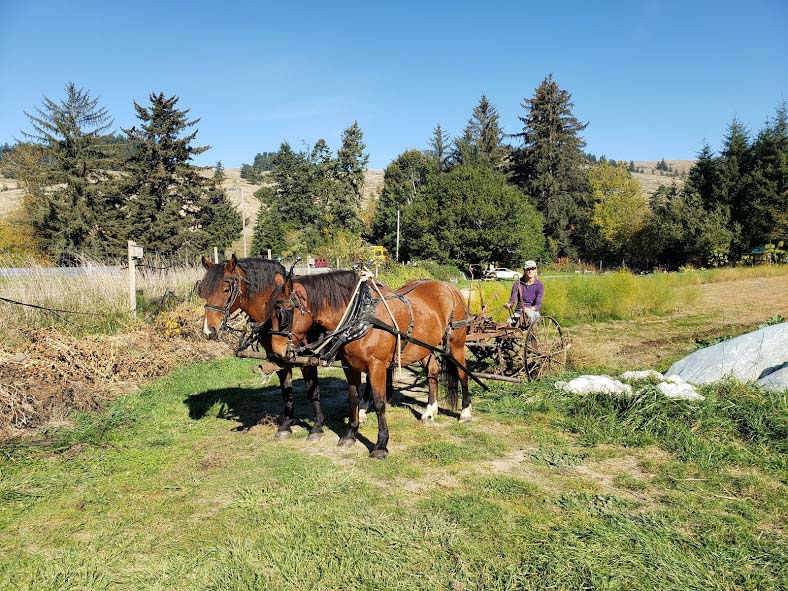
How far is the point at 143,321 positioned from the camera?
9891 mm

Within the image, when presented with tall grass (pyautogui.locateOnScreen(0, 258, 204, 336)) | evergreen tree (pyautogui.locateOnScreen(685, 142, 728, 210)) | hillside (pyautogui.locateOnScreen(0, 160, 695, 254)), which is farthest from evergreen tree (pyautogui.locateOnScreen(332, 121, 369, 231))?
tall grass (pyautogui.locateOnScreen(0, 258, 204, 336))

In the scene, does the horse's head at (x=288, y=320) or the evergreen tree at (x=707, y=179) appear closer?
the horse's head at (x=288, y=320)

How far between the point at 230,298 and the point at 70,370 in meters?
3.80

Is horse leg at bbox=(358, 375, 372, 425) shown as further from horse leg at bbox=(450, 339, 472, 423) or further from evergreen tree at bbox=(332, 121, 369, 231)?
evergreen tree at bbox=(332, 121, 369, 231)

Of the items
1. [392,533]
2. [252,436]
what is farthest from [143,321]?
[392,533]

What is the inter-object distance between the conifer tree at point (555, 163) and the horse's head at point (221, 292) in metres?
47.9

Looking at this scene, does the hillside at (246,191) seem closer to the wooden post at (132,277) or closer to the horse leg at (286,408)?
the wooden post at (132,277)

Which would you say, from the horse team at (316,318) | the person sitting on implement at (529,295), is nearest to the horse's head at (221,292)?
the horse team at (316,318)

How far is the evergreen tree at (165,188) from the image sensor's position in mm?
29938

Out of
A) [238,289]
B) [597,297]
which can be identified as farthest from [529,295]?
[597,297]

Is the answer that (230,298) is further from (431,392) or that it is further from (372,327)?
(431,392)

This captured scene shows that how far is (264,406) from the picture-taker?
23.5ft

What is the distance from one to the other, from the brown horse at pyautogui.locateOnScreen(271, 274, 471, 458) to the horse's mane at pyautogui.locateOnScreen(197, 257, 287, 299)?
38 cm

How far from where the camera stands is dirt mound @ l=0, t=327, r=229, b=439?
5668 mm
